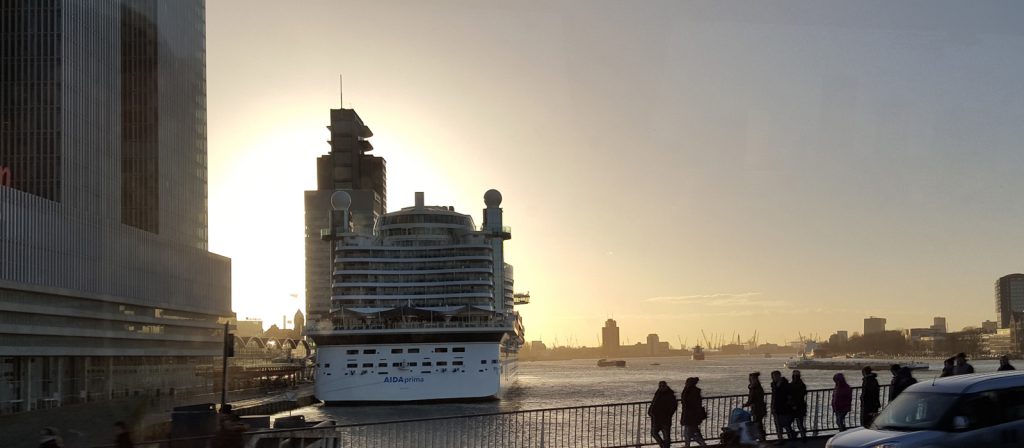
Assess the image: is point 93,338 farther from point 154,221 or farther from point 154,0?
point 154,0

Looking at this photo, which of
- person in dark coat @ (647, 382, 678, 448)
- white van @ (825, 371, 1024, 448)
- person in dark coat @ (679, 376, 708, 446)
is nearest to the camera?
white van @ (825, 371, 1024, 448)

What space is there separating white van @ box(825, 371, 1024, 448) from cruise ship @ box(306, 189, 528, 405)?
198 feet

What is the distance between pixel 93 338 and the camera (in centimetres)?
7762

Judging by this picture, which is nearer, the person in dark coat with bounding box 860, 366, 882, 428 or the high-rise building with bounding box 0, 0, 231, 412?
the person in dark coat with bounding box 860, 366, 882, 428

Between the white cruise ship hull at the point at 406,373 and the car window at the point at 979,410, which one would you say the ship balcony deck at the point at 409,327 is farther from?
the car window at the point at 979,410

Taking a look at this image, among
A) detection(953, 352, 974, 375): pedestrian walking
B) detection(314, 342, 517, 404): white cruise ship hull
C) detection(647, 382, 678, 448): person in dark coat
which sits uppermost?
detection(953, 352, 974, 375): pedestrian walking

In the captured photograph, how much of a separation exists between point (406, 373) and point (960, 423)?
62.2m

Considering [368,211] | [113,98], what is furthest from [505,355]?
[368,211]

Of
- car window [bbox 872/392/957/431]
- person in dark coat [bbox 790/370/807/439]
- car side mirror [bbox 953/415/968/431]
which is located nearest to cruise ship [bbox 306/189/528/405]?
person in dark coat [bbox 790/370/807/439]

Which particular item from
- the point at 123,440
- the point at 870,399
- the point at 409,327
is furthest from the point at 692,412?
the point at 409,327

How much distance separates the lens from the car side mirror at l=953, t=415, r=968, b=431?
14609 mm

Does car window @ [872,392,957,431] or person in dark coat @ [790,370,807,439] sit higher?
car window @ [872,392,957,431]

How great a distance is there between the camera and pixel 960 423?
1461 centimetres

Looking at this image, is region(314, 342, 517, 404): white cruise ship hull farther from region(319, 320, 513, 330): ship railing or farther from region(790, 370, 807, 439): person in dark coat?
region(790, 370, 807, 439): person in dark coat
